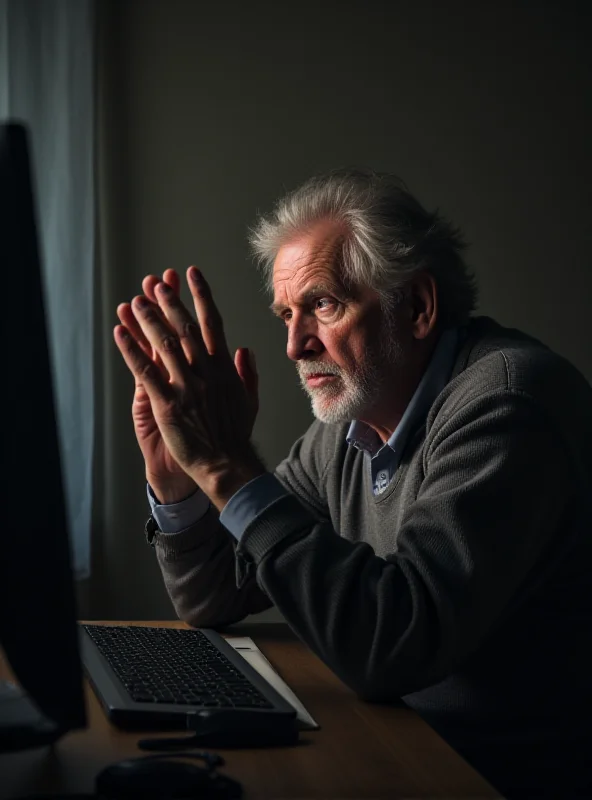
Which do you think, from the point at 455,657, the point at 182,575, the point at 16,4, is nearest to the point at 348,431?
the point at 182,575

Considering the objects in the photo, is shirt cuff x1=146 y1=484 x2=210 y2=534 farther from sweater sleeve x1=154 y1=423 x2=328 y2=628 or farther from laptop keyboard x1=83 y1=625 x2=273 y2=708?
laptop keyboard x1=83 y1=625 x2=273 y2=708

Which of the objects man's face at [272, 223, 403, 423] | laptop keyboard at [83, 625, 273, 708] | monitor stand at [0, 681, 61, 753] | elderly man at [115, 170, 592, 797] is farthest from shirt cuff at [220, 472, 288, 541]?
man's face at [272, 223, 403, 423]

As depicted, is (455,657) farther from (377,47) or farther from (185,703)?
(377,47)

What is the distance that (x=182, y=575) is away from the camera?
1.46 metres

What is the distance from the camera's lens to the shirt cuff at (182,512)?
4.79 ft

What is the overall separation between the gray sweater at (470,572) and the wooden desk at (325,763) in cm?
10

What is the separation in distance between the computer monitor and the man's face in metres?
0.90

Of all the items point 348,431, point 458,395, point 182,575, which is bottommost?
point 182,575

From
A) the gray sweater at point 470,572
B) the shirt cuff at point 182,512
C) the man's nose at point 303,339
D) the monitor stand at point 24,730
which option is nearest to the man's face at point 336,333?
the man's nose at point 303,339

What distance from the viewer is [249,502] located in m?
1.07

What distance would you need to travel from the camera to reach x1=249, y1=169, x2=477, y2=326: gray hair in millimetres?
1495

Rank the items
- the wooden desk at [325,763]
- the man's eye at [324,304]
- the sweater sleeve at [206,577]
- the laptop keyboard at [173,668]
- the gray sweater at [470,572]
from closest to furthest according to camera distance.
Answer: the wooden desk at [325,763]
the laptop keyboard at [173,668]
the gray sweater at [470,572]
the sweater sleeve at [206,577]
the man's eye at [324,304]

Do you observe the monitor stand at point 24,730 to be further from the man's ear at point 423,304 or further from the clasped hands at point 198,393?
the man's ear at point 423,304

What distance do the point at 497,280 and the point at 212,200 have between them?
3.02 ft
